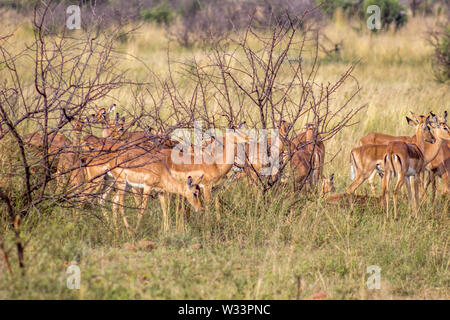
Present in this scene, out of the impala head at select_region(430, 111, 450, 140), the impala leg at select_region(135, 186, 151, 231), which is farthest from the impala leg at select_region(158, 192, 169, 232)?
the impala head at select_region(430, 111, 450, 140)

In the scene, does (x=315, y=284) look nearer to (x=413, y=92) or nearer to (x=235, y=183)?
(x=235, y=183)

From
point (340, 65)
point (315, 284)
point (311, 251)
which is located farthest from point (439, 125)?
point (340, 65)

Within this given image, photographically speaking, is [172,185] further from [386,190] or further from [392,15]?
[392,15]

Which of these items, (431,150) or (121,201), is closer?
(121,201)

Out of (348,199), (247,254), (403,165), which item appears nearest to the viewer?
(247,254)

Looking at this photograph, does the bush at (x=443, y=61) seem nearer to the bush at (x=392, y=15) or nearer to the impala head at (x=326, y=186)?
the bush at (x=392, y=15)

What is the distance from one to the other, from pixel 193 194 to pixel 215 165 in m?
0.74

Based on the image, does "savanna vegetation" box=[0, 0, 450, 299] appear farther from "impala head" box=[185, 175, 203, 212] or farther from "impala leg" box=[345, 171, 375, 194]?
"impala leg" box=[345, 171, 375, 194]

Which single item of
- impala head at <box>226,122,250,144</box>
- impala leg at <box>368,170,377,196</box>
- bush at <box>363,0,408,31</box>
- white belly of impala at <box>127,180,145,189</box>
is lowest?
impala leg at <box>368,170,377,196</box>

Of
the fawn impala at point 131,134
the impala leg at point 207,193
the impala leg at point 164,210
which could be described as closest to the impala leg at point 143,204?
the impala leg at point 164,210

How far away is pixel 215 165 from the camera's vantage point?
643cm

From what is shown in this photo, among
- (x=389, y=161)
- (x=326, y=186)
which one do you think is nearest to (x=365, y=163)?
(x=389, y=161)

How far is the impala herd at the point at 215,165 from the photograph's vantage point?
5733mm

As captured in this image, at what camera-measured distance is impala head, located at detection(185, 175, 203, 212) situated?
5.72 meters
